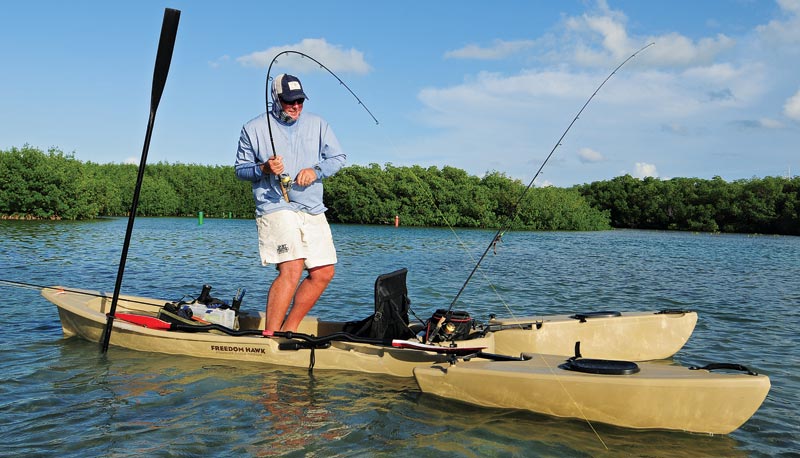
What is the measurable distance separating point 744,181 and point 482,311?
98.7 metres

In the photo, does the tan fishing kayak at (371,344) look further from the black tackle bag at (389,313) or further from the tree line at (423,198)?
the tree line at (423,198)

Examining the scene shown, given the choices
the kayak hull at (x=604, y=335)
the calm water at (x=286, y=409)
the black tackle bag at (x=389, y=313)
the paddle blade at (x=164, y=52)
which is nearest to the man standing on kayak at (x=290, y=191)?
the black tackle bag at (x=389, y=313)

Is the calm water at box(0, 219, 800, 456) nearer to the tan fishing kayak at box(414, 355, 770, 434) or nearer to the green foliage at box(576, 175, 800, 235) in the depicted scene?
the tan fishing kayak at box(414, 355, 770, 434)

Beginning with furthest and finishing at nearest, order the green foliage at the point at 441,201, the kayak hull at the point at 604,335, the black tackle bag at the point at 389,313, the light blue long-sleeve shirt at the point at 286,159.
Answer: the green foliage at the point at 441,201 → the kayak hull at the point at 604,335 → the black tackle bag at the point at 389,313 → the light blue long-sleeve shirt at the point at 286,159

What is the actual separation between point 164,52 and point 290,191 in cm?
237

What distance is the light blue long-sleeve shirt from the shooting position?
636 centimetres

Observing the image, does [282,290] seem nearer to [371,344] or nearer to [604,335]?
[371,344]

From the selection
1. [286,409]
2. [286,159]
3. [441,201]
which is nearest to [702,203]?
[441,201]

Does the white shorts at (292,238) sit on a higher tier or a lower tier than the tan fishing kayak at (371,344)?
higher

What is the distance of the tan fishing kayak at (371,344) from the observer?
6371 mm

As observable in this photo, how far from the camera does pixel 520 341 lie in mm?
7137

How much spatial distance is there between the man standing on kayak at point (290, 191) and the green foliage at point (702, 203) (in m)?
94.8

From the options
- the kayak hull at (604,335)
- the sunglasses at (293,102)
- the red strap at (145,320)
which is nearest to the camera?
the sunglasses at (293,102)

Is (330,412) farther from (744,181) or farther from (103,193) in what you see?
(744,181)
